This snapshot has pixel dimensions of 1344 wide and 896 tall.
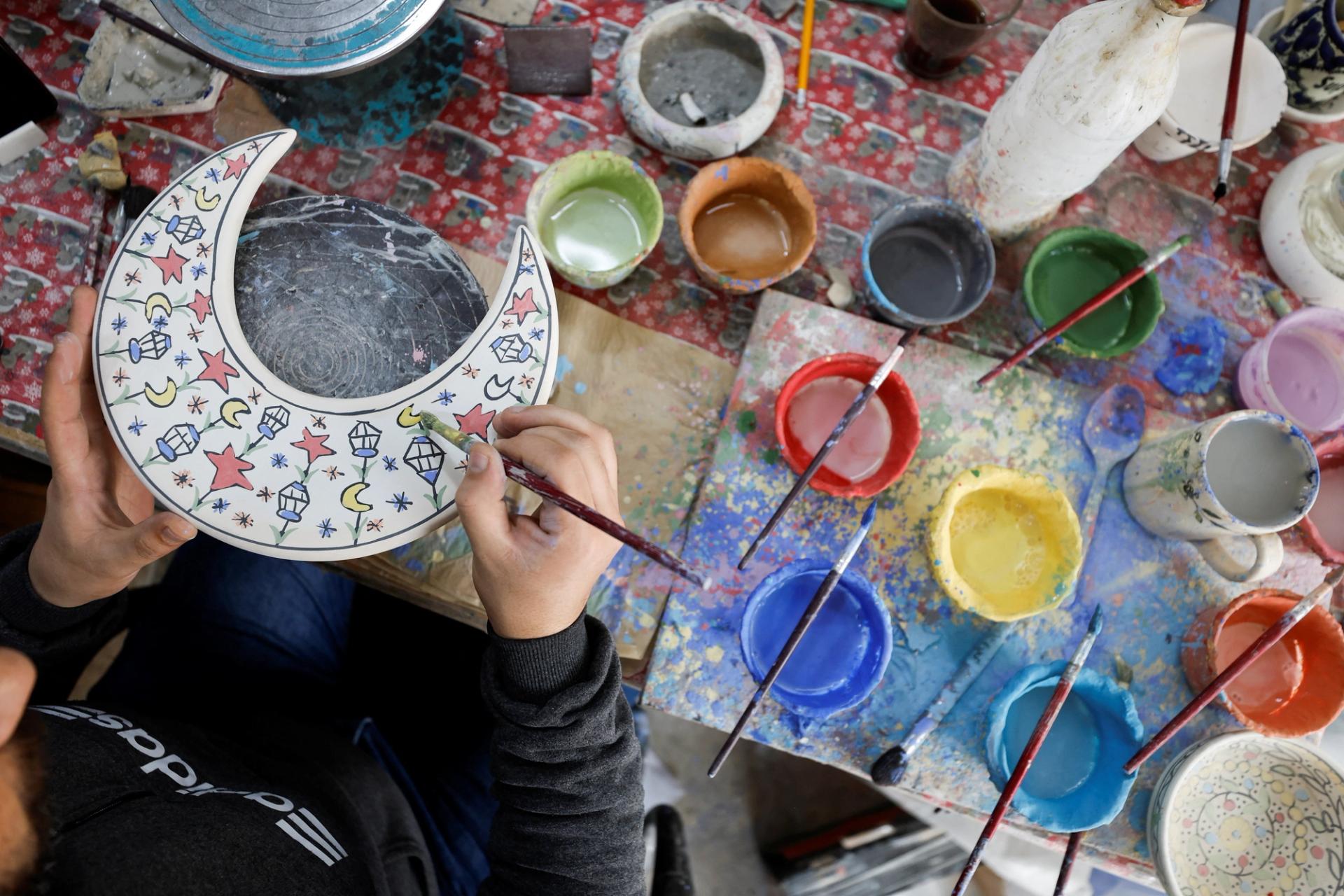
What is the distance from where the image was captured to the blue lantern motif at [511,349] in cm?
92

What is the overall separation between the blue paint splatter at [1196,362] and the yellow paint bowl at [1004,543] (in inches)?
12.5

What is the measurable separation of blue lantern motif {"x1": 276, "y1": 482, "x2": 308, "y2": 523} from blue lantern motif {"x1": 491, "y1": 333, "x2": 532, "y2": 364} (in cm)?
26

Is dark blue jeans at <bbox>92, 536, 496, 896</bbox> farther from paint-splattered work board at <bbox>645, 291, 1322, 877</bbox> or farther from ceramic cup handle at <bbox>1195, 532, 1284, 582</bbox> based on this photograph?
ceramic cup handle at <bbox>1195, 532, 1284, 582</bbox>

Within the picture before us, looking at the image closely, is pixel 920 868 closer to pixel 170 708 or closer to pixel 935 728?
pixel 935 728

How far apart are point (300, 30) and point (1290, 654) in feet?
5.12

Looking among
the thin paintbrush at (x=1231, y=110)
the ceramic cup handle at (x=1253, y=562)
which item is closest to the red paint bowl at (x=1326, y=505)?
the ceramic cup handle at (x=1253, y=562)

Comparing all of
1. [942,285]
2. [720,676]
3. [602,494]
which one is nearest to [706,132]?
[942,285]

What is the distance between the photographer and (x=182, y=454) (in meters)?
0.88

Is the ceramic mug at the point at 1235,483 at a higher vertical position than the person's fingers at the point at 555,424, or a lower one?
lower

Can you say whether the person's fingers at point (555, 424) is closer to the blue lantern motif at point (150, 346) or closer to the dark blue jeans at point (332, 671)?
the blue lantern motif at point (150, 346)

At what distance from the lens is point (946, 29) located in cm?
115

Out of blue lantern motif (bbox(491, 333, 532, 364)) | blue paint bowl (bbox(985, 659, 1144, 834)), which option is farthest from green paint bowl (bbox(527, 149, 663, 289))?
blue paint bowl (bbox(985, 659, 1144, 834))

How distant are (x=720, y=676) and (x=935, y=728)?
308 mm

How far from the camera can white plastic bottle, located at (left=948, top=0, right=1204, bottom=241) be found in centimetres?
88
